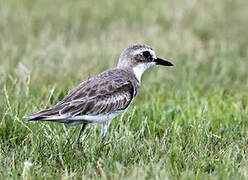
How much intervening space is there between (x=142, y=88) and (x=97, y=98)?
2668 millimetres

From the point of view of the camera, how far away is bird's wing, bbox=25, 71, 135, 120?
17.7 feet

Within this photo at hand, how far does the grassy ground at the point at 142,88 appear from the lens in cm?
514

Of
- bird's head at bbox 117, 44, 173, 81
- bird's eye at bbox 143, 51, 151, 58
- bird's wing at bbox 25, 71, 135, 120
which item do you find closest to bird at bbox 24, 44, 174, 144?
bird's wing at bbox 25, 71, 135, 120

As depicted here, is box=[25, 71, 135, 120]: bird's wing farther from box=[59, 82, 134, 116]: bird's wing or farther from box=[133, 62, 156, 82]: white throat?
box=[133, 62, 156, 82]: white throat

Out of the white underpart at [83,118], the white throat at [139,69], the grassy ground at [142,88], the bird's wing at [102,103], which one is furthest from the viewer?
the white throat at [139,69]

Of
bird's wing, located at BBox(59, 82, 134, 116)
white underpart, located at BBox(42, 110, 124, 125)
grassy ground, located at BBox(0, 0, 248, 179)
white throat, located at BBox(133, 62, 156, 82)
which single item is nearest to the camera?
grassy ground, located at BBox(0, 0, 248, 179)

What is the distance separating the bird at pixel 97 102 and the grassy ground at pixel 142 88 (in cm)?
21

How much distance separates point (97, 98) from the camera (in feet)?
18.6

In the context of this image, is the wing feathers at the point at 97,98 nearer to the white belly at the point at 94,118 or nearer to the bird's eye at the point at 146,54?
the white belly at the point at 94,118

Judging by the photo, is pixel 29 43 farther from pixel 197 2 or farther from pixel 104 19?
pixel 197 2

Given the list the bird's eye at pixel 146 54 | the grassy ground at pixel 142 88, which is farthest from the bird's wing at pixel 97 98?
the bird's eye at pixel 146 54

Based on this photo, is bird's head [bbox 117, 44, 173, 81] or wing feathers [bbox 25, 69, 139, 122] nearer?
wing feathers [bbox 25, 69, 139, 122]

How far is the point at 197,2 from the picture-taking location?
13305 millimetres

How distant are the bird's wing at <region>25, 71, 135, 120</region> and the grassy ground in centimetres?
29
